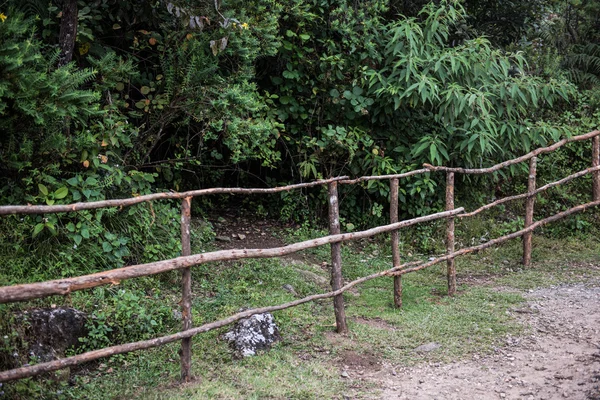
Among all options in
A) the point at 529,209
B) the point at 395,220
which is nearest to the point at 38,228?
the point at 395,220

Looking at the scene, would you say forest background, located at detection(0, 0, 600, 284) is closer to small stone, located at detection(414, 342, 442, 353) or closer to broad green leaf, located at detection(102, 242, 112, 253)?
broad green leaf, located at detection(102, 242, 112, 253)

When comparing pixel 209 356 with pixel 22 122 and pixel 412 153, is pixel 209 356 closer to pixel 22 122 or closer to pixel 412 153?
pixel 22 122

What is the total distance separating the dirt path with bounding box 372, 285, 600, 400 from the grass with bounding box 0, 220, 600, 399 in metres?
0.15

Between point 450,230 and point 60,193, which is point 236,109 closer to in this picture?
point 60,193

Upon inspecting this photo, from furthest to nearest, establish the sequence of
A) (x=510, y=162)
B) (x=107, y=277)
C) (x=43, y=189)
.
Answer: (x=510, y=162), (x=43, y=189), (x=107, y=277)

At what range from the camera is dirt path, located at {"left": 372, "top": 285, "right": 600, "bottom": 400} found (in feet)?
12.5

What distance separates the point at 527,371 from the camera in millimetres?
4117

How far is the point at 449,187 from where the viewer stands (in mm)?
5559

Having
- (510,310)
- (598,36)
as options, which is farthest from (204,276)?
(598,36)

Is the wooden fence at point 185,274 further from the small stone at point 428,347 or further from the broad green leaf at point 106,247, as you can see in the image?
the broad green leaf at point 106,247

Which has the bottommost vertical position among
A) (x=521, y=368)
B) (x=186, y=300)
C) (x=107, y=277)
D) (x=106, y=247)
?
(x=521, y=368)

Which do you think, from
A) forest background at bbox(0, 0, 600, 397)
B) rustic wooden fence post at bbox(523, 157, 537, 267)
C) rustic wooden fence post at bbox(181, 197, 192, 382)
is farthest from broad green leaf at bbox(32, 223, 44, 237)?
rustic wooden fence post at bbox(523, 157, 537, 267)

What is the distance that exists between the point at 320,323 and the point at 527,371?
155cm

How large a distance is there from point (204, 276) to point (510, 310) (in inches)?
106
